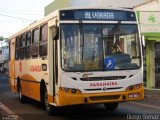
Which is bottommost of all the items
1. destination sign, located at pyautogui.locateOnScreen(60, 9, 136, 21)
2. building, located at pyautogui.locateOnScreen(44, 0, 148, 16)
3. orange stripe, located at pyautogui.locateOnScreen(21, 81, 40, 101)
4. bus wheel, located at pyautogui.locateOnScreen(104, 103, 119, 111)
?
bus wheel, located at pyautogui.locateOnScreen(104, 103, 119, 111)

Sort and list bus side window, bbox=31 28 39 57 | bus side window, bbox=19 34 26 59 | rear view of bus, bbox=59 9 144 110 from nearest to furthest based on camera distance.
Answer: rear view of bus, bbox=59 9 144 110, bus side window, bbox=31 28 39 57, bus side window, bbox=19 34 26 59

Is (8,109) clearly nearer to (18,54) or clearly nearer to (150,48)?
(18,54)

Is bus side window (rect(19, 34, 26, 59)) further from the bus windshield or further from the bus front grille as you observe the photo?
the bus front grille

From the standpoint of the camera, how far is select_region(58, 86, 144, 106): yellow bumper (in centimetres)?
1242

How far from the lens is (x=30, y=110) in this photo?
657 inches

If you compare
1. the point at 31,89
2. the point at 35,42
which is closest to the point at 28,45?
the point at 35,42

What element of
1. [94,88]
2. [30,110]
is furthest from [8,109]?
[94,88]

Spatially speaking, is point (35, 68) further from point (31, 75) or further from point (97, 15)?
point (97, 15)

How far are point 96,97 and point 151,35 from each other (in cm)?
1486

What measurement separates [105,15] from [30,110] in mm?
5214

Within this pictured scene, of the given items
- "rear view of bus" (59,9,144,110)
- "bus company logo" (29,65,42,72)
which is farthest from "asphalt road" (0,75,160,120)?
"bus company logo" (29,65,42,72)

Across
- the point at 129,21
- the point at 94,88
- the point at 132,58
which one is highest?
the point at 129,21

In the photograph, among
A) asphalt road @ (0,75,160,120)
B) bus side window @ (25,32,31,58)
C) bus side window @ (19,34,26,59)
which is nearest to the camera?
asphalt road @ (0,75,160,120)

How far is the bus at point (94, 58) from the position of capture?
12.6 meters
